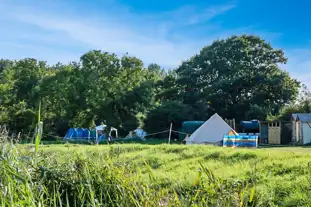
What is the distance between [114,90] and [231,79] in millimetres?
11710

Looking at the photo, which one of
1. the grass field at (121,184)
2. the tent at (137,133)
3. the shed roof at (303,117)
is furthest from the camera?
the tent at (137,133)

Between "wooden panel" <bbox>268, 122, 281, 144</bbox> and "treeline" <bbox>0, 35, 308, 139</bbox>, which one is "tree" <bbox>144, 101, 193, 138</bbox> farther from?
"wooden panel" <bbox>268, 122, 281, 144</bbox>

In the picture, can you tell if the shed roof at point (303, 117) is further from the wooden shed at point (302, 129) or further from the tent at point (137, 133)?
the tent at point (137, 133)

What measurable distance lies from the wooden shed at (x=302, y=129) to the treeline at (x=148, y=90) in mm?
5073

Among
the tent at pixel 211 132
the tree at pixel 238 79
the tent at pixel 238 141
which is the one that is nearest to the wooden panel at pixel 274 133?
the tree at pixel 238 79

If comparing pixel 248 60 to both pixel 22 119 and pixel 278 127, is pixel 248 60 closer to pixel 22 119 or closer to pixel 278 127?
pixel 278 127

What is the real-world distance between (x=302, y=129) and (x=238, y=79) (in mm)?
10434

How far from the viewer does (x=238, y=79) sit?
3453 cm

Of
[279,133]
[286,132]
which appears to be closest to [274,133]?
[279,133]

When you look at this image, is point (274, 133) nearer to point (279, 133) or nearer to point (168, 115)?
point (279, 133)

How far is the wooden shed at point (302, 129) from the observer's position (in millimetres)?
25094

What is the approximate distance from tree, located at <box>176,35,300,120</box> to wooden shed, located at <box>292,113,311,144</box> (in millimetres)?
5905

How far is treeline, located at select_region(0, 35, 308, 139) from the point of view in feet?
104

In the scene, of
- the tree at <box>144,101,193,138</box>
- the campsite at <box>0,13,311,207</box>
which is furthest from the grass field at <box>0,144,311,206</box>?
the tree at <box>144,101,193,138</box>
